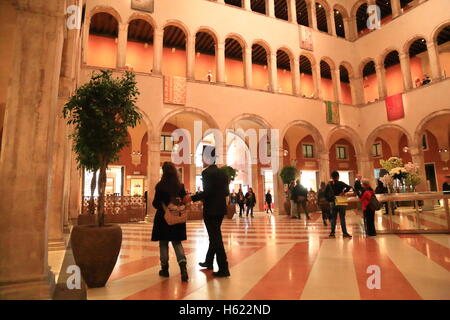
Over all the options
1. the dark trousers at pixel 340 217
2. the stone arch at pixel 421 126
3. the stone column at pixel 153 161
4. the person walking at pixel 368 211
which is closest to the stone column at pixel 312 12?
the stone arch at pixel 421 126

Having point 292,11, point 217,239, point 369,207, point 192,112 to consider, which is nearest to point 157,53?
point 192,112

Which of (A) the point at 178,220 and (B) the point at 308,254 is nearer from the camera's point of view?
(A) the point at 178,220

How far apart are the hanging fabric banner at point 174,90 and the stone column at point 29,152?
36.4 ft

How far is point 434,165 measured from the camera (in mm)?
20766

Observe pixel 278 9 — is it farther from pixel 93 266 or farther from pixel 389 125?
pixel 93 266

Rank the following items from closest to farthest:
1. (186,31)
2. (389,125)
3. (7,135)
Result: 1. (7,135)
2. (186,31)
3. (389,125)

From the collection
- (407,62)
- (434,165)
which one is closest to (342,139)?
(434,165)

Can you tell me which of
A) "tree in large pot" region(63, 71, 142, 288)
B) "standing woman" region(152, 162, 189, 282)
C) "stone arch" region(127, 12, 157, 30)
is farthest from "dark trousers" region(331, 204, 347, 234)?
"stone arch" region(127, 12, 157, 30)

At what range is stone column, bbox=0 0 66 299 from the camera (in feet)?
9.49

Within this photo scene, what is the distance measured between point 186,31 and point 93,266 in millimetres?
14328

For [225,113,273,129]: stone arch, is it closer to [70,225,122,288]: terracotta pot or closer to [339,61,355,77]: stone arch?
[339,61,355,77]: stone arch

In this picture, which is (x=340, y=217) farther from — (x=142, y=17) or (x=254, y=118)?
(x=142, y=17)

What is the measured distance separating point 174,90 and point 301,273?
12.2 m

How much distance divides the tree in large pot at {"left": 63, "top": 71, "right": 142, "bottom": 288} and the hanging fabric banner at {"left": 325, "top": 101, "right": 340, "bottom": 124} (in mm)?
16357
